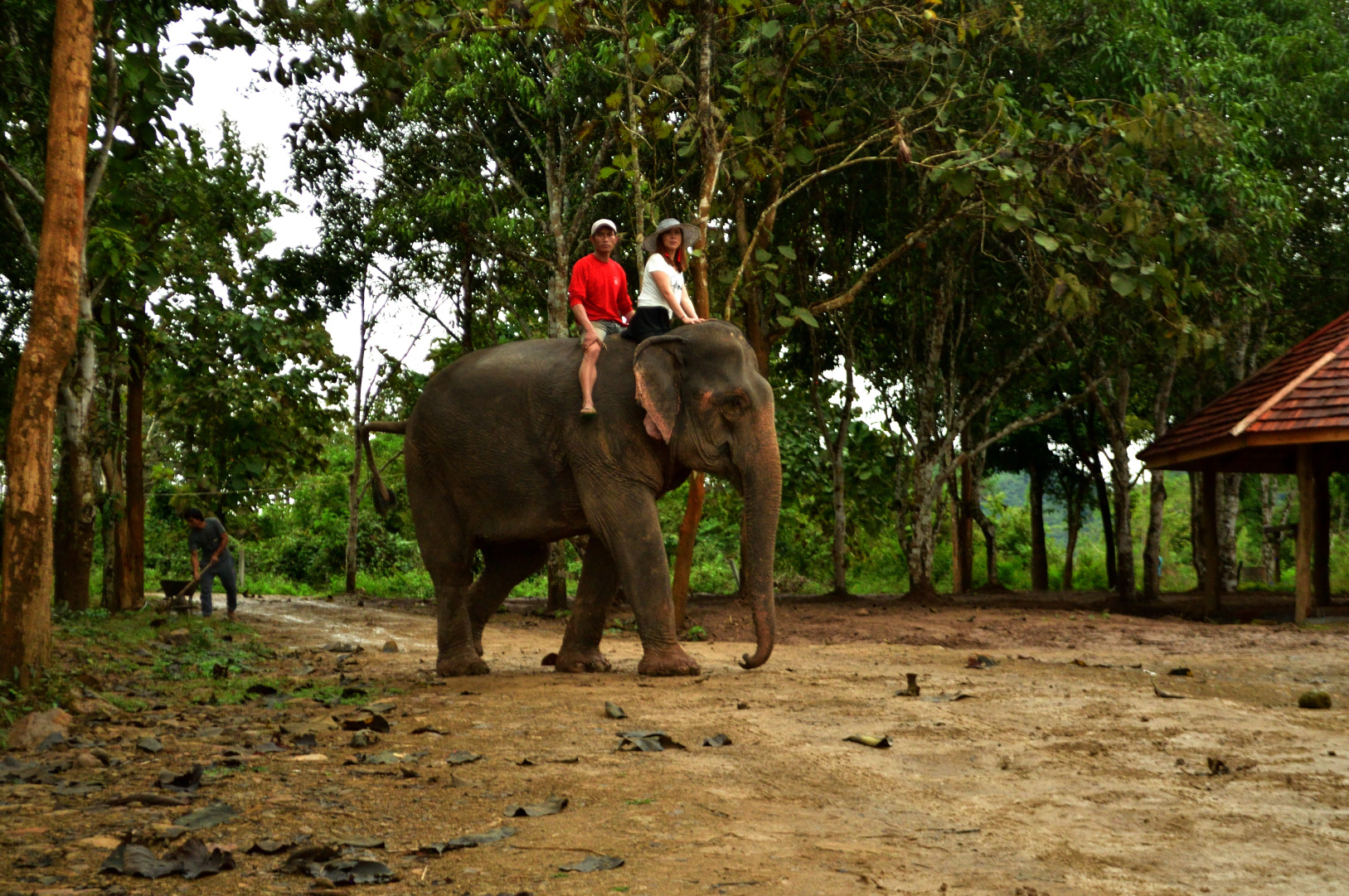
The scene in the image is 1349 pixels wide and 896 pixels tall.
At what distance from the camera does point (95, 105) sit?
1130cm

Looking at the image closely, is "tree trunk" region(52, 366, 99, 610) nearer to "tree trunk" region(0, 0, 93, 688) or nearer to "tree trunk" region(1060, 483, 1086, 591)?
"tree trunk" region(0, 0, 93, 688)

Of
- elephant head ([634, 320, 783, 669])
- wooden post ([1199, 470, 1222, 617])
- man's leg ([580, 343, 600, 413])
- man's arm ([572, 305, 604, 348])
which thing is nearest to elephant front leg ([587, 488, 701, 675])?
elephant head ([634, 320, 783, 669])

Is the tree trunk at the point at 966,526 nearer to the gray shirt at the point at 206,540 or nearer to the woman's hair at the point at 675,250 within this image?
the gray shirt at the point at 206,540

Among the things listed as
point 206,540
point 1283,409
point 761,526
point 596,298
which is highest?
point 596,298

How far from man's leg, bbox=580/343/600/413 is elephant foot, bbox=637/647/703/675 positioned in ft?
5.53

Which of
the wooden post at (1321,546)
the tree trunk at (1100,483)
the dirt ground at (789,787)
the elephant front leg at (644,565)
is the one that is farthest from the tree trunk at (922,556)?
the elephant front leg at (644,565)

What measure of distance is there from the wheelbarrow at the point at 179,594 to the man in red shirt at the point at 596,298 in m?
9.66

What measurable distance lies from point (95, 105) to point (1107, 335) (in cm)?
1567

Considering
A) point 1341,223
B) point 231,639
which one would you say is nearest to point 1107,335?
point 1341,223

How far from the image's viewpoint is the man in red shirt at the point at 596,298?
804 cm

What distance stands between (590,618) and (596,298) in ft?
7.53

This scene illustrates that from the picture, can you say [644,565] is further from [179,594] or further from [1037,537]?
[1037,537]

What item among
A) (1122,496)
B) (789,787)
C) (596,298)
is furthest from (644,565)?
(1122,496)

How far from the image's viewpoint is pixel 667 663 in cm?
802
